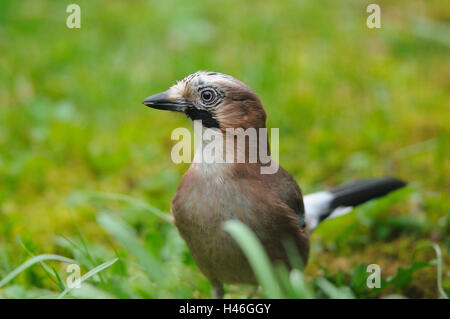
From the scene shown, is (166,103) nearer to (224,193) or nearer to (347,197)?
(224,193)

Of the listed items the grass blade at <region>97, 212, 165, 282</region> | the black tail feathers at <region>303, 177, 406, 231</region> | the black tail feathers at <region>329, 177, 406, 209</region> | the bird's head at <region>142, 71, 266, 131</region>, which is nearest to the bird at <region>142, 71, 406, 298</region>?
the bird's head at <region>142, 71, 266, 131</region>

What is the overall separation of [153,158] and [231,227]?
2564 mm

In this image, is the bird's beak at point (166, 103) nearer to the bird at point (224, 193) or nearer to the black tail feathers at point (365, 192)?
the bird at point (224, 193)

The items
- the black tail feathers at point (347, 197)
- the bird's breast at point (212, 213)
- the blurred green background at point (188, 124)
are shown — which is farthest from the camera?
the black tail feathers at point (347, 197)

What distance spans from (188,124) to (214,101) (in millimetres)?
2320

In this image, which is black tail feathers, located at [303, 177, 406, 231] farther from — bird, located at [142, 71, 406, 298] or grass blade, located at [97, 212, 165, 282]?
grass blade, located at [97, 212, 165, 282]

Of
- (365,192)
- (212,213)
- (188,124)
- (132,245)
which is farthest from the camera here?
(188,124)

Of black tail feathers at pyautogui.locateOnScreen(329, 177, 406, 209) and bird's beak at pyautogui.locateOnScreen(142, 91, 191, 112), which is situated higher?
bird's beak at pyautogui.locateOnScreen(142, 91, 191, 112)

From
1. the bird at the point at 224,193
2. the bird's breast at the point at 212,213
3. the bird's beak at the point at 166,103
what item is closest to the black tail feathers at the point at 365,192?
the bird at the point at 224,193

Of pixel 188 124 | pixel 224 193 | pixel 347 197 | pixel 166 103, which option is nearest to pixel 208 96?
pixel 166 103

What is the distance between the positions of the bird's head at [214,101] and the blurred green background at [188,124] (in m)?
0.69

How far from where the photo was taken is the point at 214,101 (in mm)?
2908

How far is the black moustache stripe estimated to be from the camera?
2934 mm

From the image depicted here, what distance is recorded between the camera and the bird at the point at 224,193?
2840 millimetres
